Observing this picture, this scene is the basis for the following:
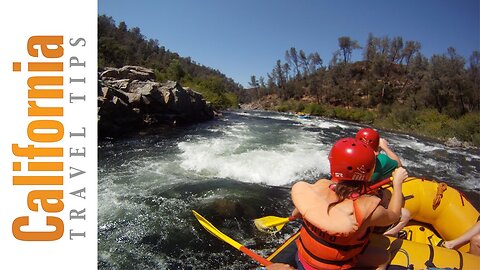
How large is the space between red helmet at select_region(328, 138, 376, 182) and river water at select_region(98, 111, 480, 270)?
2.63 meters

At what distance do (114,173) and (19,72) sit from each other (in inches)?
215

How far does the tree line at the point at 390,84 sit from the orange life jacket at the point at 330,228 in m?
18.1

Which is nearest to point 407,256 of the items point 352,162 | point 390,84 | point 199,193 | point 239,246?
point 352,162

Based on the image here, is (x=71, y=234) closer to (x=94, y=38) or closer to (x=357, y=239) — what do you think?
(x=94, y=38)

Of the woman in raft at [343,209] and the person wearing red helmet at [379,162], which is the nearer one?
the woman in raft at [343,209]

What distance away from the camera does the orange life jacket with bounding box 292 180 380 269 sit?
171cm

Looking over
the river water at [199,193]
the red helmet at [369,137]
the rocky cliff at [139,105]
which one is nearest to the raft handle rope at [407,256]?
the red helmet at [369,137]

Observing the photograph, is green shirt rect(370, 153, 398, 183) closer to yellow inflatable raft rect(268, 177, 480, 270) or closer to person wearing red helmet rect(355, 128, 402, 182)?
person wearing red helmet rect(355, 128, 402, 182)

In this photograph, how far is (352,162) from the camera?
5.63ft

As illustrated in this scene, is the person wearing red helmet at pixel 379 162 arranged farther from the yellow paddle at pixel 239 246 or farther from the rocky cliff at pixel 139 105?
the rocky cliff at pixel 139 105

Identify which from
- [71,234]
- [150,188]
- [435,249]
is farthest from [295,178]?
[71,234]

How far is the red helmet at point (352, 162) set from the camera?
1721 millimetres

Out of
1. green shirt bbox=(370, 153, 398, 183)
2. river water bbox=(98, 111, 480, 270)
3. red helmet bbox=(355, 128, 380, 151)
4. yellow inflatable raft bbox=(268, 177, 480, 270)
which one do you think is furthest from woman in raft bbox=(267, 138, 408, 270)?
river water bbox=(98, 111, 480, 270)

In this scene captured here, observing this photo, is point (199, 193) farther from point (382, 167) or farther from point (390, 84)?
point (390, 84)
